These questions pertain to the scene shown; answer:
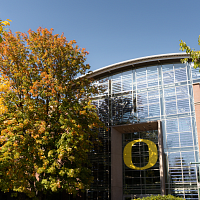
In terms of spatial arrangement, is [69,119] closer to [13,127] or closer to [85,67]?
[13,127]

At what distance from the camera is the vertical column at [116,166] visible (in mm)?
23969

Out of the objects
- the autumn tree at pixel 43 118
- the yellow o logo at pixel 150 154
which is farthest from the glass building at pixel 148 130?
the autumn tree at pixel 43 118

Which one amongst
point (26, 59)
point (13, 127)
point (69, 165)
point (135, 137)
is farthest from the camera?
point (135, 137)

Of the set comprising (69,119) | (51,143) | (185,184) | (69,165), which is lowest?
(185,184)

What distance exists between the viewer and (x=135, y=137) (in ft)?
85.6

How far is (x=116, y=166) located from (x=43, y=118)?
11.3 meters

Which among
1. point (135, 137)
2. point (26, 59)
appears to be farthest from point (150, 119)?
point (26, 59)

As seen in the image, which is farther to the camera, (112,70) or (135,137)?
(112,70)

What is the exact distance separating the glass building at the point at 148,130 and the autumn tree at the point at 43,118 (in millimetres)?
4142

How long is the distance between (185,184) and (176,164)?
184 centimetres

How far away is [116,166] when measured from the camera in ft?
82.1

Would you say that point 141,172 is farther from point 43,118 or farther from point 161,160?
point 43,118

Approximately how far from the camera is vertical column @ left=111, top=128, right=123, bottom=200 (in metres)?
24.0

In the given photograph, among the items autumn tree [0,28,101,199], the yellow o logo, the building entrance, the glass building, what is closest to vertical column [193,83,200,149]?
the glass building
